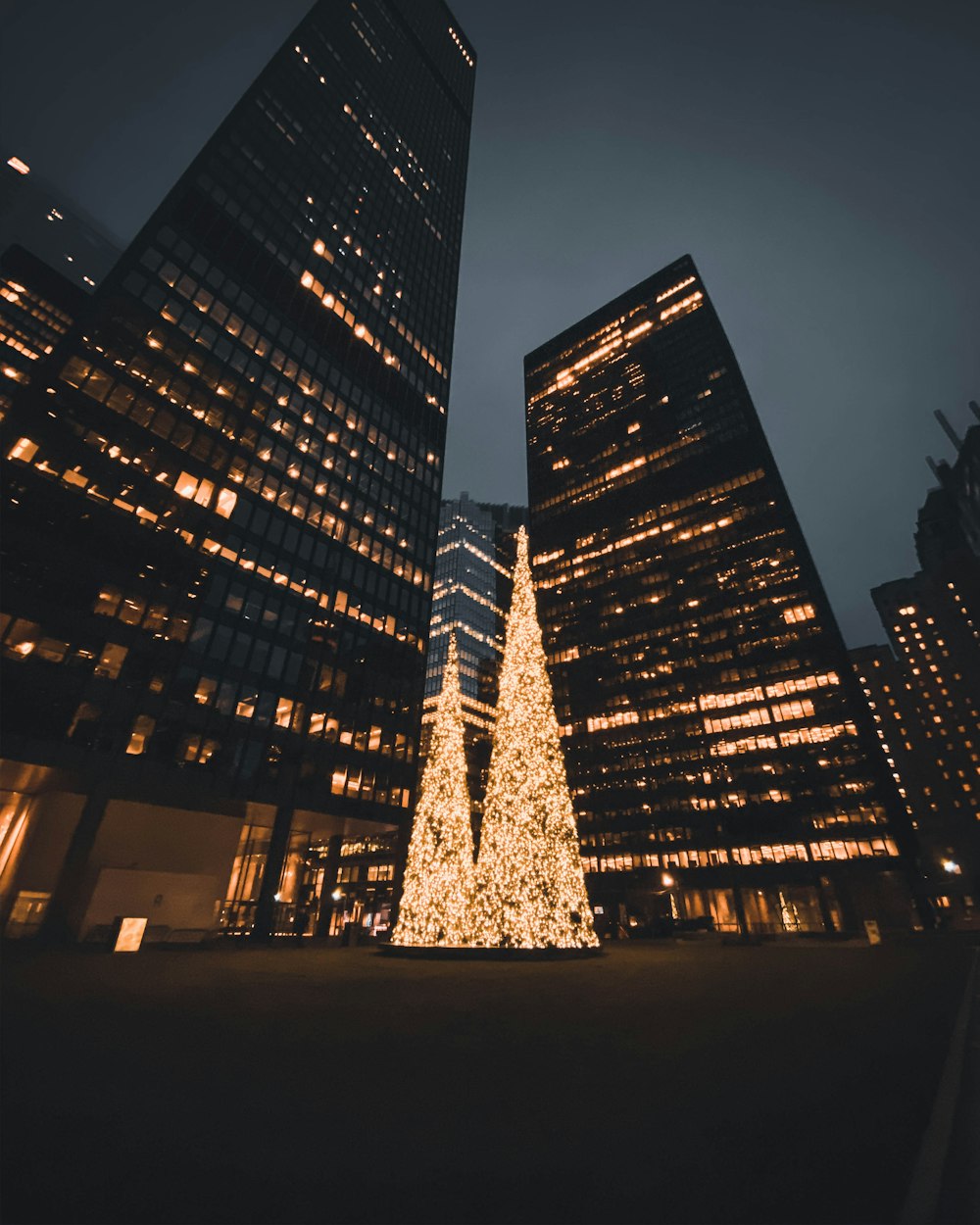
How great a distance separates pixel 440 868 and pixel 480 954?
3.56 m

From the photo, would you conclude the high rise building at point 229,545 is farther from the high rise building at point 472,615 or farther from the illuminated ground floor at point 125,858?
the high rise building at point 472,615

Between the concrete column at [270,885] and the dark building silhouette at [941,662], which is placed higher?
the dark building silhouette at [941,662]

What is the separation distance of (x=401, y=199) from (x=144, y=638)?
225 ft

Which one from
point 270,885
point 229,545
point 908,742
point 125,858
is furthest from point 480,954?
point 908,742

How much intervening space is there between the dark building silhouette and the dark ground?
378 feet

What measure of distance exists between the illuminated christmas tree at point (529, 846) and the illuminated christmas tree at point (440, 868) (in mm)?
1380

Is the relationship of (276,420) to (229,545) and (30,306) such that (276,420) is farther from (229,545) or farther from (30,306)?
(30,306)

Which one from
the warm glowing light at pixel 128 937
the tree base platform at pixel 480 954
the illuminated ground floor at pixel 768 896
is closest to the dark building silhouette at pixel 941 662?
the illuminated ground floor at pixel 768 896

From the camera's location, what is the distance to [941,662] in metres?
128

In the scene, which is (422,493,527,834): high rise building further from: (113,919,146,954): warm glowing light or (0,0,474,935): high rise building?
(113,919,146,954): warm glowing light

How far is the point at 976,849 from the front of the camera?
81.0m

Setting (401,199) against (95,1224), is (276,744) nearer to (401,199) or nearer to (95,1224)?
(95,1224)

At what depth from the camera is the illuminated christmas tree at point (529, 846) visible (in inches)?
753

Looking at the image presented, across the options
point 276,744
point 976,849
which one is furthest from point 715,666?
point 276,744
